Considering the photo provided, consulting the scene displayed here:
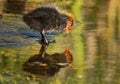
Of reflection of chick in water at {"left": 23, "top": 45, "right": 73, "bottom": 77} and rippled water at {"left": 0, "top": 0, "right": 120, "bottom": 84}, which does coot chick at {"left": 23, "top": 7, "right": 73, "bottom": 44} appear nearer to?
rippled water at {"left": 0, "top": 0, "right": 120, "bottom": 84}

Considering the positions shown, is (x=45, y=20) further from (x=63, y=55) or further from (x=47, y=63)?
(x=47, y=63)

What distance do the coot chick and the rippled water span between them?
0.22 m

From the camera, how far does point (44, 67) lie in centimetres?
623

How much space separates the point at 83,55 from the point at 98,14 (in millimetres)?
3371

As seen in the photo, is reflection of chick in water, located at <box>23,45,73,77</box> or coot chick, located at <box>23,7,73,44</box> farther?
coot chick, located at <box>23,7,73,44</box>

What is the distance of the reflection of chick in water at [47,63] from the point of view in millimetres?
6066

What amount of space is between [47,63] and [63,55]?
0.40m

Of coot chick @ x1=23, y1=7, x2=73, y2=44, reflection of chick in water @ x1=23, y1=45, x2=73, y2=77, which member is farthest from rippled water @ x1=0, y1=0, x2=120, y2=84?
coot chick @ x1=23, y1=7, x2=73, y2=44

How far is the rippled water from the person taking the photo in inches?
231

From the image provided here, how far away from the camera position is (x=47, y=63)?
6402mm

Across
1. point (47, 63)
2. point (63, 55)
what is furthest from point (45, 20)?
point (47, 63)

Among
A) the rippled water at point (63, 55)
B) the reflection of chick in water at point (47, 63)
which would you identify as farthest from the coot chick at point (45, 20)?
the reflection of chick in water at point (47, 63)

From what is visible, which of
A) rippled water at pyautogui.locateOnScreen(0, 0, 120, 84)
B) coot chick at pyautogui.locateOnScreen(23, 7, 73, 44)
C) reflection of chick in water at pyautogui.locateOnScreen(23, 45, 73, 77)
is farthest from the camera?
coot chick at pyautogui.locateOnScreen(23, 7, 73, 44)

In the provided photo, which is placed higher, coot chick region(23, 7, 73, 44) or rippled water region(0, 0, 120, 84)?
coot chick region(23, 7, 73, 44)
